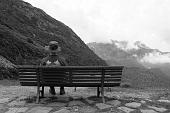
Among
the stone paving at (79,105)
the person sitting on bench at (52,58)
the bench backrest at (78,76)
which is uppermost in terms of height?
the person sitting on bench at (52,58)

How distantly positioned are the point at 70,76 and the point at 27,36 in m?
29.9

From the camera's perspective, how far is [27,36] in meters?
38.8

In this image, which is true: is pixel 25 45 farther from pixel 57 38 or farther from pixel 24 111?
pixel 57 38

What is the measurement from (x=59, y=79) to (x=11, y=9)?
124 feet

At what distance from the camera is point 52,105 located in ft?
30.9

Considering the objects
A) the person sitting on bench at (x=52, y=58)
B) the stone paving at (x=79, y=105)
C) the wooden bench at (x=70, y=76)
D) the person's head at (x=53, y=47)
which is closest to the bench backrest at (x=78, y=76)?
the wooden bench at (x=70, y=76)

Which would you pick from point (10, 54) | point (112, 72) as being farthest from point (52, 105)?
point (10, 54)

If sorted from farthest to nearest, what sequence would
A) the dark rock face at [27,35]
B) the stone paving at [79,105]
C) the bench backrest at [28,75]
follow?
the dark rock face at [27,35]
the bench backrest at [28,75]
the stone paving at [79,105]

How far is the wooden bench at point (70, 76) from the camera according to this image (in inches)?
377

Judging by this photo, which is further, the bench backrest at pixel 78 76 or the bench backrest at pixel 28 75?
the bench backrest at pixel 28 75

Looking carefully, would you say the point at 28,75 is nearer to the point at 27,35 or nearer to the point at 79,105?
the point at 79,105

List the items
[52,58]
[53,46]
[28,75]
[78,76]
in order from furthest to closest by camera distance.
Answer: [52,58], [53,46], [28,75], [78,76]

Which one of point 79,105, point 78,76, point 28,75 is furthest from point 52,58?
point 79,105

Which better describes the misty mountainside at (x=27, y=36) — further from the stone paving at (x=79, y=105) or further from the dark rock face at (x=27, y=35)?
the stone paving at (x=79, y=105)
